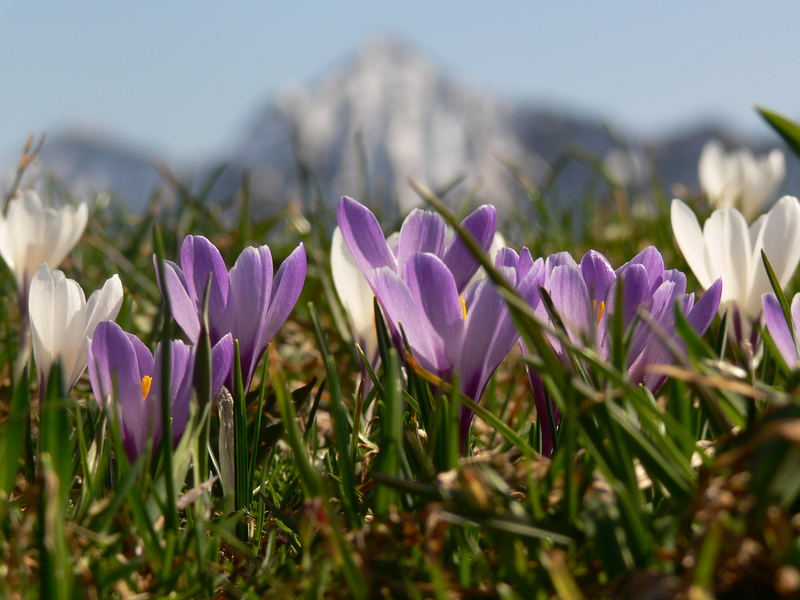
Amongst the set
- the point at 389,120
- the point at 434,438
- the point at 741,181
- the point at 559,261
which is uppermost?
the point at 559,261

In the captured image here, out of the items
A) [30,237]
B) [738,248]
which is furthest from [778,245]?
[30,237]

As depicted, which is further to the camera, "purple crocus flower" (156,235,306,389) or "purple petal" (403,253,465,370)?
"purple crocus flower" (156,235,306,389)

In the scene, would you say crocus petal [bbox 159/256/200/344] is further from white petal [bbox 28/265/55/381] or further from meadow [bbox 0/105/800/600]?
white petal [bbox 28/265/55/381]

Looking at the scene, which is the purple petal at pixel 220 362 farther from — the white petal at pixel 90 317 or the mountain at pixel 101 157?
the mountain at pixel 101 157

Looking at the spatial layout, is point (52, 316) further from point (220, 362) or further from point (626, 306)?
point (626, 306)

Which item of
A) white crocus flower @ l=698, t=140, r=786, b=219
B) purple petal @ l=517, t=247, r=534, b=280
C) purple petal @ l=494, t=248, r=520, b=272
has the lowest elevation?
white crocus flower @ l=698, t=140, r=786, b=219

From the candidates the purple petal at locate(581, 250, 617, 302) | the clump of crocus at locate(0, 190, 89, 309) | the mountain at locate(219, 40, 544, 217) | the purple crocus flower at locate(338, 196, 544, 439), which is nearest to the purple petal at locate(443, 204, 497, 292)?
the purple crocus flower at locate(338, 196, 544, 439)
